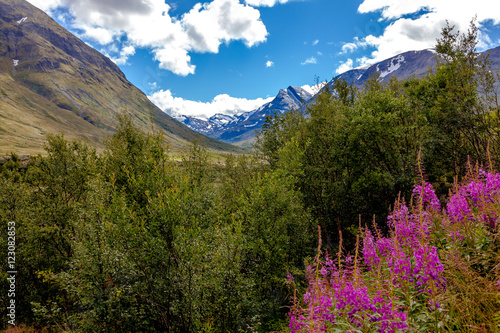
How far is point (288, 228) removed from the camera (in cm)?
2177

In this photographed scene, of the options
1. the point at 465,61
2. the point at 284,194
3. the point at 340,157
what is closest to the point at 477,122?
the point at 465,61

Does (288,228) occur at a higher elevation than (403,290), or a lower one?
lower

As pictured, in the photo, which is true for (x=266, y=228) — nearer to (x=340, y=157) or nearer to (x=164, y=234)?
(x=164, y=234)

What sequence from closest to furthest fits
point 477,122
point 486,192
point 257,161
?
1. point 486,192
2. point 477,122
3. point 257,161

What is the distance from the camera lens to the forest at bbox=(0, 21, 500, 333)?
490 cm

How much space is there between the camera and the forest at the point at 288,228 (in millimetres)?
4898

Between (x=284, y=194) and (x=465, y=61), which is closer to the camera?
(x=284, y=194)

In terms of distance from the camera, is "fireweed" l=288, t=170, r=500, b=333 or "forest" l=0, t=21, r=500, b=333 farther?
"forest" l=0, t=21, r=500, b=333

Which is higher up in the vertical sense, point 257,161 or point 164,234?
point 257,161

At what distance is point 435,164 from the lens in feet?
90.7

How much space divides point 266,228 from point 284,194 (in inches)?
140

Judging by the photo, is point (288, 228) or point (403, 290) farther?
point (288, 228)

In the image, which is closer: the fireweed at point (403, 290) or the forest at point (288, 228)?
the fireweed at point (403, 290)

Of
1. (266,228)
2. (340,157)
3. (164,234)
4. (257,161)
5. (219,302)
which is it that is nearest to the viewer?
(164,234)
